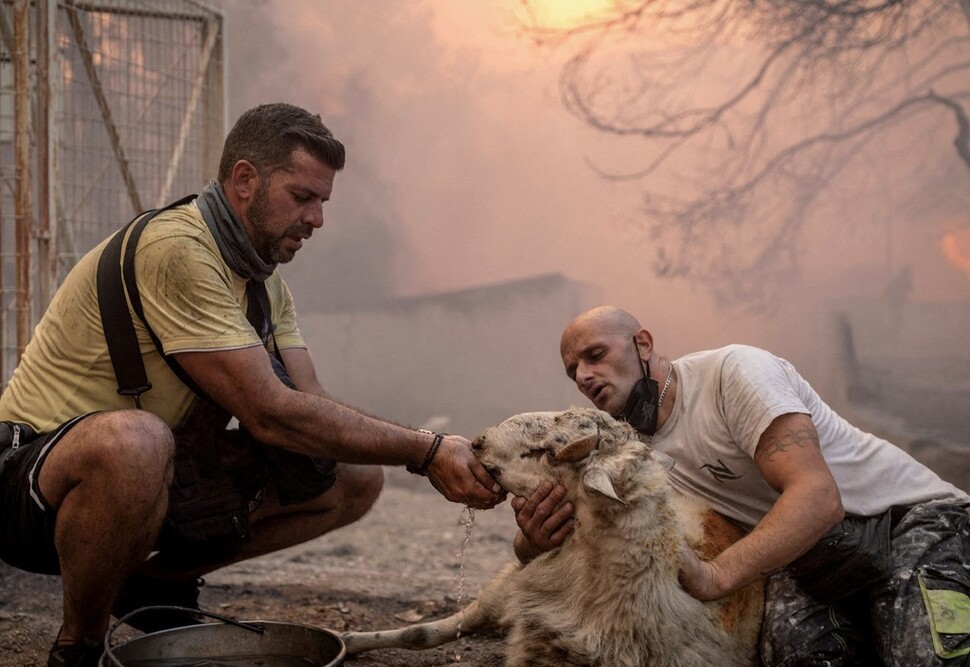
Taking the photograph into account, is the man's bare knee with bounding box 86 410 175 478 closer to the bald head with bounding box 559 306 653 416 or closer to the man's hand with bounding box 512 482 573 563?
the man's hand with bounding box 512 482 573 563

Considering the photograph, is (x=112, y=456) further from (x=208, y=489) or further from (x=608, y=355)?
(x=608, y=355)

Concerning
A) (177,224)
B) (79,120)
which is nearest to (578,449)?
(177,224)

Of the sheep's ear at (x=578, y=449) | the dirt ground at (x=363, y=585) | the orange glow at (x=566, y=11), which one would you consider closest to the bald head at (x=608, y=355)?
the sheep's ear at (x=578, y=449)

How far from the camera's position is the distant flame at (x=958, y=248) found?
279 inches

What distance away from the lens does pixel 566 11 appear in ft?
27.4

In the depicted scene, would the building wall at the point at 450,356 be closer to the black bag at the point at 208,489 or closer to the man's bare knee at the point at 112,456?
the black bag at the point at 208,489

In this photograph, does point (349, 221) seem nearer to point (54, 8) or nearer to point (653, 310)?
point (653, 310)

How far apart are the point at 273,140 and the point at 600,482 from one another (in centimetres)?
182

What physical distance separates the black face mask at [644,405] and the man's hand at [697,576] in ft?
2.21

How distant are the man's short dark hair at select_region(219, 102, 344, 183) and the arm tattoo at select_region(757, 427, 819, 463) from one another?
198 cm

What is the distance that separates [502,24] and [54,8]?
4.52 metres

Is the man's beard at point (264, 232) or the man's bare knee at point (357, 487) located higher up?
the man's beard at point (264, 232)

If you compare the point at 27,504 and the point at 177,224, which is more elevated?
the point at 177,224

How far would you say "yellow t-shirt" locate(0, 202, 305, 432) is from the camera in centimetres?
311
